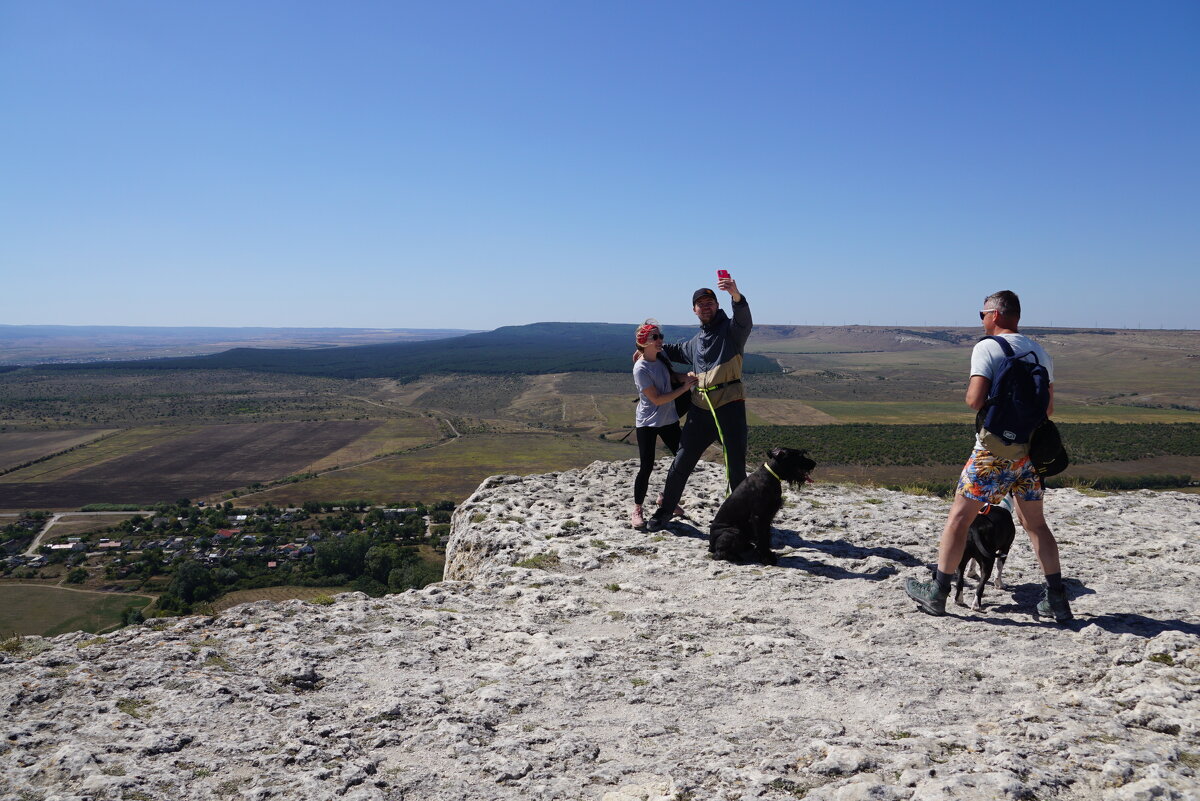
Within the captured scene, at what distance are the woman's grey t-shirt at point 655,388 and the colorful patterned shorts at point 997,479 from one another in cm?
343

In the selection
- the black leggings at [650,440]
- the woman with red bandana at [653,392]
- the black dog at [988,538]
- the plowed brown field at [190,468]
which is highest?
the woman with red bandana at [653,392]

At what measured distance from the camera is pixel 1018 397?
4398 mm

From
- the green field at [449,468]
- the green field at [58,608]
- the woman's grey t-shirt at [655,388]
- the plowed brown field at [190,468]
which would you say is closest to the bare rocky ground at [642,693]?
the woman's grey t-shirt at [655,388]

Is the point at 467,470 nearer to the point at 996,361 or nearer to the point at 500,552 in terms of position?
the point at 500,552

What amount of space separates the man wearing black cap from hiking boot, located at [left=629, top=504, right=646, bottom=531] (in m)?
0.87

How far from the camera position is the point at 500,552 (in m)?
7.47

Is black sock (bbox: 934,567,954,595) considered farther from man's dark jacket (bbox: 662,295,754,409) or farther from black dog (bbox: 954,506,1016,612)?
man's dark jacket (bbox: 662,295,754,409)

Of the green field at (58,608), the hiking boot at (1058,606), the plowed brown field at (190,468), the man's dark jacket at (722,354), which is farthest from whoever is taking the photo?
the plowed brown field at (190,468)

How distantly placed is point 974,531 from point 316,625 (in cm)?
537

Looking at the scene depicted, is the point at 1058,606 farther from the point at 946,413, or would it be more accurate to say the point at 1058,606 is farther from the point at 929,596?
the point at 946,413

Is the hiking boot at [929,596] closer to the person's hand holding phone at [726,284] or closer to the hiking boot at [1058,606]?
Result: the hiking boot at [1058,606]

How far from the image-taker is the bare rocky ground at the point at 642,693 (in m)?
2.86

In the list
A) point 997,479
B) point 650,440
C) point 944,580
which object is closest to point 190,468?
point 650,440

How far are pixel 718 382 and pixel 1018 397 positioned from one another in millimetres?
2956
